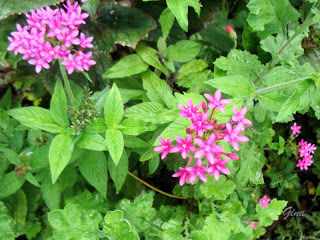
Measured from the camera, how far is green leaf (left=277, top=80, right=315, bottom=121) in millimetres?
919

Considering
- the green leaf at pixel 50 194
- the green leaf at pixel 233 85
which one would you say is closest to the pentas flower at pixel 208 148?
the green leaf at pixel 233 85

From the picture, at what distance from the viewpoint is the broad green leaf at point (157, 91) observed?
1.20 metres

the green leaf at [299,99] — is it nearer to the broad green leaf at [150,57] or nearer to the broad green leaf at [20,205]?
the broad green leaf at [150,57]

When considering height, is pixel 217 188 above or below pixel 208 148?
below

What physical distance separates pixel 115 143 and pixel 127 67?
0.45m

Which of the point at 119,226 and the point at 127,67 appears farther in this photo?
the point at 127,67

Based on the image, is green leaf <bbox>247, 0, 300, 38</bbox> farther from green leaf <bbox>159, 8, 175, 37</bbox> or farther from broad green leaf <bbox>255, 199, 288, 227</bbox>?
broad green leaf <bbox>255, 199, 288, 227</bbox>

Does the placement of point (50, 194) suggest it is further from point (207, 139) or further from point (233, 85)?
point (233, 85)

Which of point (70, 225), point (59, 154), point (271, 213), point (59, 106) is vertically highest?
point (59, 106)

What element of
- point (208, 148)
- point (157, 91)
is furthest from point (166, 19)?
point (208, 148)

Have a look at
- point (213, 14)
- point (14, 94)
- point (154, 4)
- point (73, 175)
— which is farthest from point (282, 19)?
point (14, 94)

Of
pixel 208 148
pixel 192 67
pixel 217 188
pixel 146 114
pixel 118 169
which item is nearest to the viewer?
pixel 208 148

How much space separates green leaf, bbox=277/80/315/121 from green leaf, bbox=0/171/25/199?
1009mm

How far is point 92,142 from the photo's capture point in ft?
3.18
